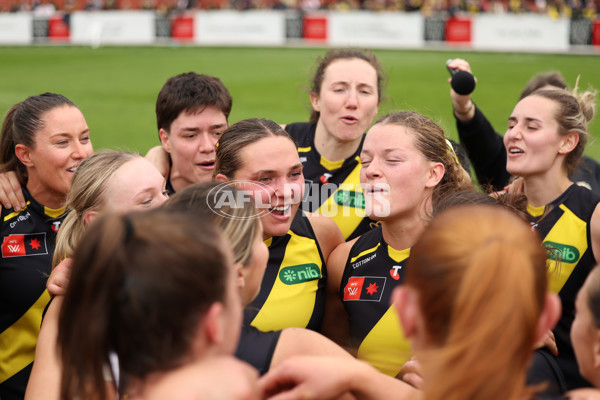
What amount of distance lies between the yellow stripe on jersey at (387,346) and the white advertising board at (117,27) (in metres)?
30.5

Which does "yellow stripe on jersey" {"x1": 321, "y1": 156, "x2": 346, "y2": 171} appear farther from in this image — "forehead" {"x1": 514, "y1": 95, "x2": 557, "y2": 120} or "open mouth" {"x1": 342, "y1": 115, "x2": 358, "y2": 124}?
"forehead" {"x1": 514, "y1": 95, "x2": 557, "y2": 120}

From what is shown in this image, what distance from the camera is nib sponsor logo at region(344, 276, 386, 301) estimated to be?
3.20 metres

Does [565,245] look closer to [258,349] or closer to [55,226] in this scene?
[258,349]

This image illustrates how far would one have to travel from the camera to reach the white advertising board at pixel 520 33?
998 inches

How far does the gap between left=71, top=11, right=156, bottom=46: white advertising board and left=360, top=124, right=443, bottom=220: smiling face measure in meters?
29.9

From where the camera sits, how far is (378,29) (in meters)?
28.5

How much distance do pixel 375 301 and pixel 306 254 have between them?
0.48 m

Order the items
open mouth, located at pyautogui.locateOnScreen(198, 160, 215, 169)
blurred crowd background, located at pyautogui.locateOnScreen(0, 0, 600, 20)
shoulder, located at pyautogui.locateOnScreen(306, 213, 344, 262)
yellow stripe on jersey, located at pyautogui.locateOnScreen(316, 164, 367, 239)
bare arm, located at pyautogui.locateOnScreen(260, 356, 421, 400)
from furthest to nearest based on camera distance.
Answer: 1. blurred crowd background, located at pyautogui.locateOnScreen(0, 0, 600, 20)
2. open mouth, located at pyautogui.locateOnScreen(198, 160, 215, 169)
3. yellow stripe on jersey, located at pyautogui.locateOnScreen(316, 164, 367, 239)
4. shoulder, located at pyautogui.locateOnScreen(306, 213, 344, 262)
5. bare arm, located at pyautogui.locateOnScreen(260, 356, 421, 400)

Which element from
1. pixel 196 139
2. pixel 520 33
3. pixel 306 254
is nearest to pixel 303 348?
pixel 306 254

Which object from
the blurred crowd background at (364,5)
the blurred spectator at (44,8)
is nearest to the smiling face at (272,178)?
the blurred crowd background at (364,5)

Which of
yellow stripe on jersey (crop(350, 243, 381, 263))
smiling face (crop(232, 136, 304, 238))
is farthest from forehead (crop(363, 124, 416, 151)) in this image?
yellow stripe on jersey (crop(350, 243, 381, 263))

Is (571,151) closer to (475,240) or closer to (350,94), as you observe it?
(350,94)

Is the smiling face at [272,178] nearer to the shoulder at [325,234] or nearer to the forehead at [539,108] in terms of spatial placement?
the shoulder at [325,234]

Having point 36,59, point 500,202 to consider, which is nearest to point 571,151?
point 500,202
